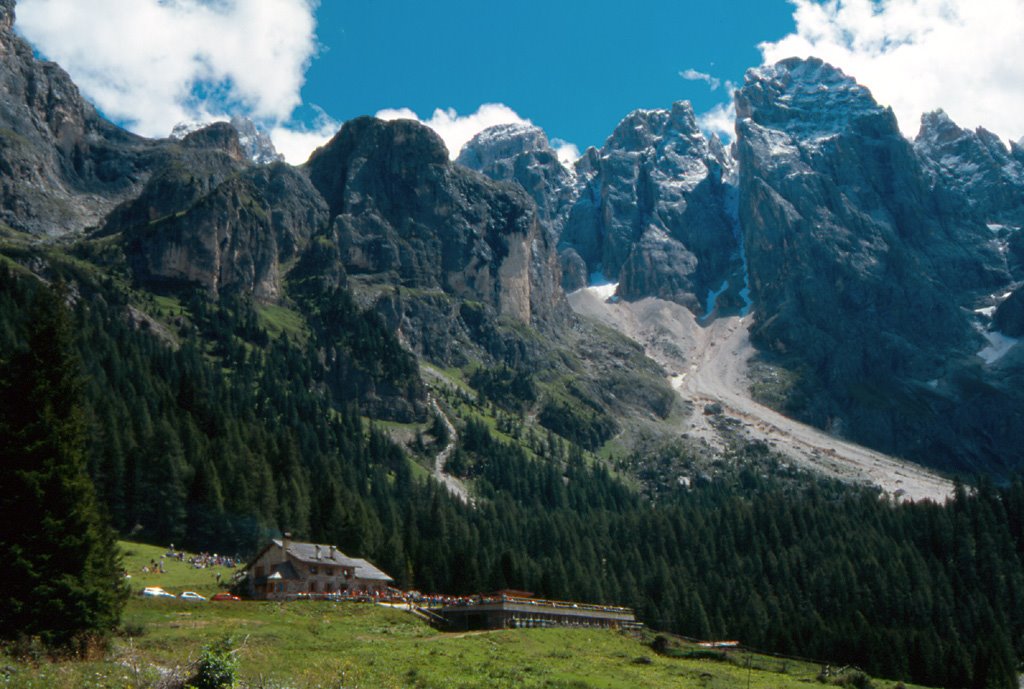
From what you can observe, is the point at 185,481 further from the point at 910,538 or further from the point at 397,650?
the point at 910,538

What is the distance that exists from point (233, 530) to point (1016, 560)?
11588cm

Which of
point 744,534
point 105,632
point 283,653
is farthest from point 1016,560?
point 105,632

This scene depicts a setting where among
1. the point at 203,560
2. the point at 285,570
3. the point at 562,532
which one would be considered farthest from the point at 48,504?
the point at 562,532

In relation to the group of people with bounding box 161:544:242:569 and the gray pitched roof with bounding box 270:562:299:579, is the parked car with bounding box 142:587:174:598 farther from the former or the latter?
the group of people with bounding box 161:544:242:569

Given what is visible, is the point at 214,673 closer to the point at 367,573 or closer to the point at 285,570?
the point at 285,570

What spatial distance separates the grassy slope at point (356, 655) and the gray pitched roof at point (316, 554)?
769cm

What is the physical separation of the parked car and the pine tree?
86.4 feet

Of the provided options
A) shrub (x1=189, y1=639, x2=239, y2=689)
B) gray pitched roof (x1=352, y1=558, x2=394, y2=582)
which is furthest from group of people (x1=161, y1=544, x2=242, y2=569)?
shrub (x1=189, y1=639, x2=239, y2=689)

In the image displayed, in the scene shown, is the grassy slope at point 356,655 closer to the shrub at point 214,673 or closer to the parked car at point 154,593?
the parked car at point 154,593

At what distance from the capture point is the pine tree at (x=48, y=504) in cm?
3909

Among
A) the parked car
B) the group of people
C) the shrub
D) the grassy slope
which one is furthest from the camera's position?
the group of people

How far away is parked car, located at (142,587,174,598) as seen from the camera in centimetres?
6731

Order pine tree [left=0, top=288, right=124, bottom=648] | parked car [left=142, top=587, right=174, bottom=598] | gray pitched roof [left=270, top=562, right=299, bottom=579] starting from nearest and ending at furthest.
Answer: pine tree [left=0, top=288, right=124, bottom=648]
parked car [left=142, top=587, right=174, bottom=598]
gray pitched roof [left=270, top=562, right=299, bottom=579]

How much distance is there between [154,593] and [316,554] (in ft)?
69.9
